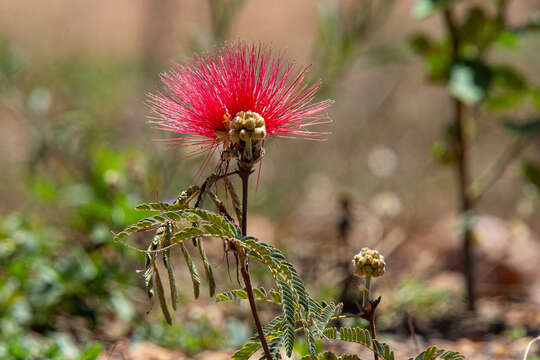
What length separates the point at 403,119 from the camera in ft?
21.1

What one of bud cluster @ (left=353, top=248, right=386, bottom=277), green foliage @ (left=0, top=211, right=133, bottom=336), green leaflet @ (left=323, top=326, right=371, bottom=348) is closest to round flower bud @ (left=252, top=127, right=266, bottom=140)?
bud cluster @ (left=353, top=248, right=386, bottom=277)

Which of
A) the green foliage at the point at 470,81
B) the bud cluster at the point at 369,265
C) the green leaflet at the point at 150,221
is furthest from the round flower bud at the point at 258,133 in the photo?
the green foliage at the point at 470,81

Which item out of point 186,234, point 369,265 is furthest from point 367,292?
point 186,234

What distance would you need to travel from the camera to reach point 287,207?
5.23 metres

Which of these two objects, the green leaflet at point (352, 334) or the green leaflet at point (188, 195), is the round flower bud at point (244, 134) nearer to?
the green leaflet at point (188, 195)

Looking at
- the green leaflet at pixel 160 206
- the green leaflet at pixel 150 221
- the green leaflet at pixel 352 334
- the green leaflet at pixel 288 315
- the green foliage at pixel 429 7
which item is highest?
the green foliage at pixel 429 7

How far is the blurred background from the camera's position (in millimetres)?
2539

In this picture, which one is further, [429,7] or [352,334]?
[429,7]

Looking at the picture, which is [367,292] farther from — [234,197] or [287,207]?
[287,207]

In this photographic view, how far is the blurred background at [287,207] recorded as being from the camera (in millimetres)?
2539

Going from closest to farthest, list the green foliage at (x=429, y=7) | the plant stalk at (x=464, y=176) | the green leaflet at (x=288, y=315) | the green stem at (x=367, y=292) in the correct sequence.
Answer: the green leaflet at (x=288, y=315) → the green stem at (x=367, y=292) → the green foliage at (x=429, y=7) → the plant stalk at (x=464, y=176)

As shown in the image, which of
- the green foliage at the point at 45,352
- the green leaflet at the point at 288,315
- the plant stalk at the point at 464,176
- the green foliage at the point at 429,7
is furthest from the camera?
the plant stalk at the point at 464,176

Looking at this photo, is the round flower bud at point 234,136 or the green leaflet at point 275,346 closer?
the round flower bud at point 234,136

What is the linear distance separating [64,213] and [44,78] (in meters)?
2.59
